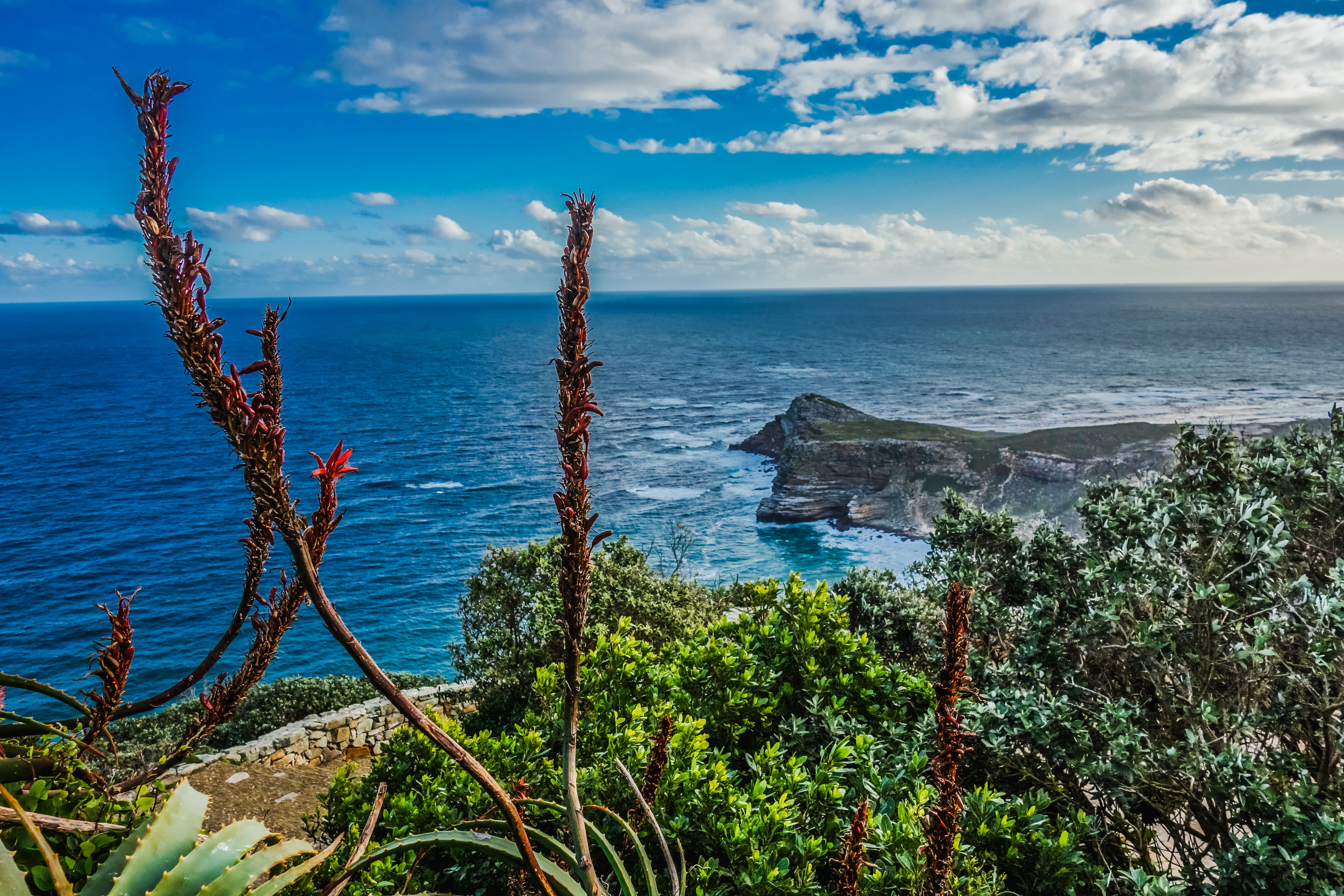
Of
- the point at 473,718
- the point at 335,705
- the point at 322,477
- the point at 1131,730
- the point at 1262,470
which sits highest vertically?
the point at 322,477

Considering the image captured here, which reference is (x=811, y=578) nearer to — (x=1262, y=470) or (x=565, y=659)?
(x=1262, y=470)

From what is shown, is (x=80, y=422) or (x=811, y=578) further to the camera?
(x=80, y=422)

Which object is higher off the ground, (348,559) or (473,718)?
(473,718)

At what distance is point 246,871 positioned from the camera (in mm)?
1882

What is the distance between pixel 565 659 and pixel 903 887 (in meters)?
3.39

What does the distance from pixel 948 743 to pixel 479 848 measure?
125 centimetres

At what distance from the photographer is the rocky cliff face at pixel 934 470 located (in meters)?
54.9

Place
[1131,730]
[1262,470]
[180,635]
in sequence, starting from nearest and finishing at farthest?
[1131,730]
[1262,470]
[180,635]

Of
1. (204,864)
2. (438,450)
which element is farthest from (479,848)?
(438,450)

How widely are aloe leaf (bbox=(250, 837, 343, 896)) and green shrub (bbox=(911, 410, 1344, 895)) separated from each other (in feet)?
18.6

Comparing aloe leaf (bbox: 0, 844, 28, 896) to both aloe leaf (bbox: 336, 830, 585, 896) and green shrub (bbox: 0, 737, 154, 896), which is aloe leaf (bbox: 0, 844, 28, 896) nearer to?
green shrub (bbox: 0, 737, 154, 896)

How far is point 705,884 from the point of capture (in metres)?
4.45

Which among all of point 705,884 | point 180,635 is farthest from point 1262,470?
point 180,635

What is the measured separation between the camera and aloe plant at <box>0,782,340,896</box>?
6.12 ft
